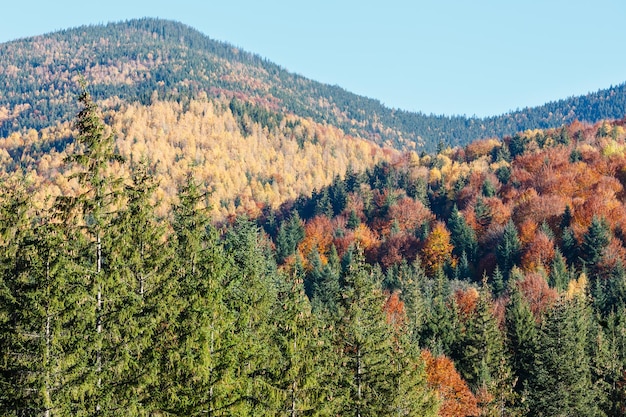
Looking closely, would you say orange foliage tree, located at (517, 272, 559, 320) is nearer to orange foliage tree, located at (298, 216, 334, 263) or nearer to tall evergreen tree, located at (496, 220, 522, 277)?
tall evergreen tree, located at (496, 220, 522, 277)

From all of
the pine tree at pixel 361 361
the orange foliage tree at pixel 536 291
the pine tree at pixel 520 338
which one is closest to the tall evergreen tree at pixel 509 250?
the orange foliage tree at pixel 536 291

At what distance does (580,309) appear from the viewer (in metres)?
68.6

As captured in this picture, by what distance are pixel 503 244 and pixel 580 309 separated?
184ft

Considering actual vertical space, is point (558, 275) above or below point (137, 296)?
below

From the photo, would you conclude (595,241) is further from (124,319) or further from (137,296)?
(124,319)

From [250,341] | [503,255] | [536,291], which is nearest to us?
[250,341]

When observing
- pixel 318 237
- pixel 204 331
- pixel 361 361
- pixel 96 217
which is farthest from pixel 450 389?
pixel 318 237

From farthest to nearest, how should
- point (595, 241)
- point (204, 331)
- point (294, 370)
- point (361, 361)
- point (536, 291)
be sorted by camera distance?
point (595, 241) → point (536, 291) → point (361, 361) → point (294, 370) → point (204, 331)

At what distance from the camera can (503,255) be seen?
12212 centimetres

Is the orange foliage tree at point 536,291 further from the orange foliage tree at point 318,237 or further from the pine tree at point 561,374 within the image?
the orange foliage tree at point 318,237

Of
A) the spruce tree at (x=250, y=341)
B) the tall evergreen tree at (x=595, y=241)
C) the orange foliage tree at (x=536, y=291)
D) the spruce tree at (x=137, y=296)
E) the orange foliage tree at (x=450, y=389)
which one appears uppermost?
the spruce tree at (x=137, y=296)

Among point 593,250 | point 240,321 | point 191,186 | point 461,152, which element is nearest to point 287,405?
point 240,321

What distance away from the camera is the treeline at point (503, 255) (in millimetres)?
60166

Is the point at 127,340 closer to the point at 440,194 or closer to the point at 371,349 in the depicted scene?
the point at 371,349
